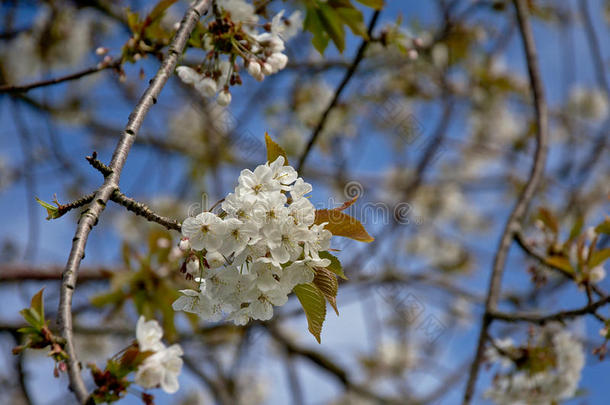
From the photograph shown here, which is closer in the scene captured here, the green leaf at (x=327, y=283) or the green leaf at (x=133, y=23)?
the green leaf at (x=327, y=283)

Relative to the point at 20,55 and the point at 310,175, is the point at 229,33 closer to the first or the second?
the point at 20,55

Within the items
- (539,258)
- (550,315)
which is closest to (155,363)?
(550,315)

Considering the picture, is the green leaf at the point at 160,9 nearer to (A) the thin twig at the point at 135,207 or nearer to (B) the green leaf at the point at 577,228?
(A) the thin twig at the point at 135,207

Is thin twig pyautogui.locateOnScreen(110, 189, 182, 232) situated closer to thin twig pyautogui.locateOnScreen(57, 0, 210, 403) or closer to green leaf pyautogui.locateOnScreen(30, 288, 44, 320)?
thin twig pyautogui.locateOnScreen(57, 0, 210, 403)

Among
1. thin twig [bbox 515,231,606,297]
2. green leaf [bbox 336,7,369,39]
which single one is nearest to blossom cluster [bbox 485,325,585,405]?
A: thin twig [bbox 515,231,606,297]

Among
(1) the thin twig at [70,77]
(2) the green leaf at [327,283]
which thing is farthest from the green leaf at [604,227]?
(1) the thin twig at [70,77]

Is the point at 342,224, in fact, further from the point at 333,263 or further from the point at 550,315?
the point at 550,315

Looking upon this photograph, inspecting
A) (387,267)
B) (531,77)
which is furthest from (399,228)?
(531,77)
